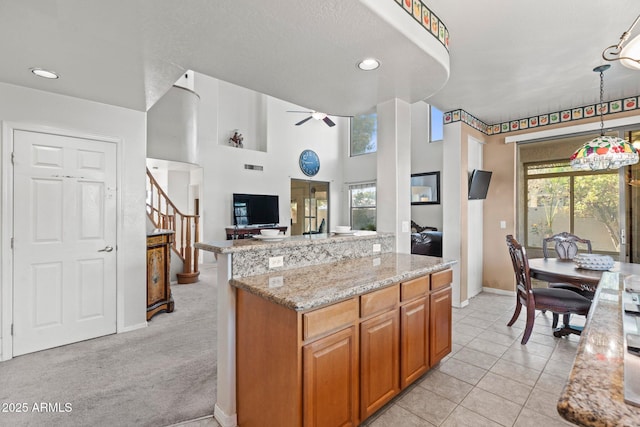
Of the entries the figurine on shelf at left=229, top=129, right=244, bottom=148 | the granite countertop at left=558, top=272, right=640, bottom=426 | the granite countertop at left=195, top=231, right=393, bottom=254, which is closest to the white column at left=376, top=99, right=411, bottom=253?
the granite countertop at left=195, top=231, right=393, bottom=254

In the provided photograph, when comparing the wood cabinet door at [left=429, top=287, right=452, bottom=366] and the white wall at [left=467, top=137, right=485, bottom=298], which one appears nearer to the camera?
the wood cabinet door at [left=429, top=287, right=452, bottom=366]

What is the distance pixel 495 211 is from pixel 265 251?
4.26 metres

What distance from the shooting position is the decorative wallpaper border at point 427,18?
1902mm

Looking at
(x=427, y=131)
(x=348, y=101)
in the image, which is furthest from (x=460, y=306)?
(x=427, y=131)

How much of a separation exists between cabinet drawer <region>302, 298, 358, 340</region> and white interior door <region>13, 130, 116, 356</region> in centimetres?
274

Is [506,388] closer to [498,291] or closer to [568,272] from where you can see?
[568,272]

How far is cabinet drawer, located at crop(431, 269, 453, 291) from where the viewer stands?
2.34 meters

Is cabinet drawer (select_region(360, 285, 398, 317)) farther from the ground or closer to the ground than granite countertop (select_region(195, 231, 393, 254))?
closer to the ground

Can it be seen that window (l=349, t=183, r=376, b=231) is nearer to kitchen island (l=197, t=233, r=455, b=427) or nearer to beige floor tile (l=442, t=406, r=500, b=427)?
kitchen island (l=197, t=233, r=455, b=427)

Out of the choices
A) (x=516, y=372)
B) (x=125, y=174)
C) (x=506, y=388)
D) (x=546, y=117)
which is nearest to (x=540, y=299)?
(x=516, y=372)

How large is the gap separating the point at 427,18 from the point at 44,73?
9.82 feet

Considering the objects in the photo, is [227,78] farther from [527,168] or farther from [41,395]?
[527,168]

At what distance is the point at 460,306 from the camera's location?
4133 mm

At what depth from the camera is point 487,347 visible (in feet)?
9.60
